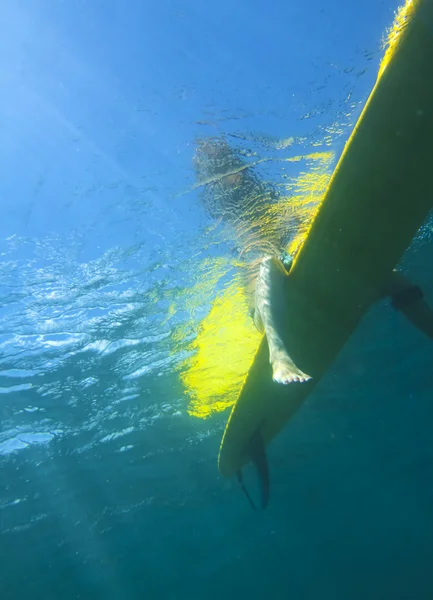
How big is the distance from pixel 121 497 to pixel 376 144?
74.0 ft

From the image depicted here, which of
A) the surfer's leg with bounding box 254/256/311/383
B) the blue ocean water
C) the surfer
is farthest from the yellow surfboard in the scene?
the blue ocean water

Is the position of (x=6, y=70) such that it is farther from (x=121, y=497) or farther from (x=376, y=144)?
(x=121, y=497)

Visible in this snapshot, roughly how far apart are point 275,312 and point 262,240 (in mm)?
3597

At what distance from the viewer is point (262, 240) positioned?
889 cm

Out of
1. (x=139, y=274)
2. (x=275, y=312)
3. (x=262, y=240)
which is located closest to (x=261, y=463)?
(x=275, y=312)

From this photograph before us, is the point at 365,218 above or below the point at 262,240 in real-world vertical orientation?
below

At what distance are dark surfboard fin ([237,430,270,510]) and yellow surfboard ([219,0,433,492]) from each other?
13 centimetres

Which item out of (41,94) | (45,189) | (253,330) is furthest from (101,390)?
(41,94)

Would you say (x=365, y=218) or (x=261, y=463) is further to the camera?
(x=261, y=463)

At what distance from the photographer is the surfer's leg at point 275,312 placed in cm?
432

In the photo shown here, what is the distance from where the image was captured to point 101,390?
46.8 ft

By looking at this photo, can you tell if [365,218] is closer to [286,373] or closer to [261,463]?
[286,373]

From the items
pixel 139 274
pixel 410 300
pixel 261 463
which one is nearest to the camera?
pixel 410 300

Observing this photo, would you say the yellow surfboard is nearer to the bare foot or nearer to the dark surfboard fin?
the dark surfboard fin
